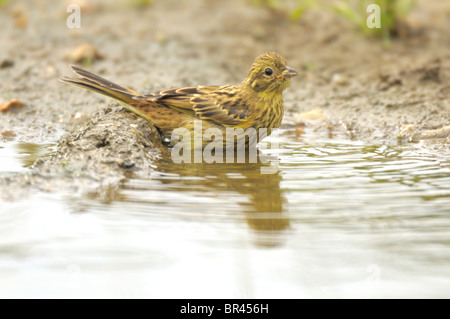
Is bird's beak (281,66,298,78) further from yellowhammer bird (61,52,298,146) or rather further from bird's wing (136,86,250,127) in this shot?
bird's wing (136,86,250,127)

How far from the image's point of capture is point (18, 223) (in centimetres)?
377

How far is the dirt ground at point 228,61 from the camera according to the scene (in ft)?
22.3

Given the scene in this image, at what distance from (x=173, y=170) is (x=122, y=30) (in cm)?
513

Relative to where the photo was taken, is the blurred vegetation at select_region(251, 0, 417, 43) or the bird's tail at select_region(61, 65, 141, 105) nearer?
the bird's tail at select_region(61, 65, 141, 105)

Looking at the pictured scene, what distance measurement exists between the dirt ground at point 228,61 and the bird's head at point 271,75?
94 centimetres

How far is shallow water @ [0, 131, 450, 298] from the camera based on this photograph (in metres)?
3.10

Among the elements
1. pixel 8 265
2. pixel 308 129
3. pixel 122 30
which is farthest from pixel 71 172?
pixel 122 30

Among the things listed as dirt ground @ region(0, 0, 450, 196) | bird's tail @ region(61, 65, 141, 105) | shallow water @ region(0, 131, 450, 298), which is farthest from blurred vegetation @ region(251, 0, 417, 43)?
shallow water @ region(0, 131, 450, 298)

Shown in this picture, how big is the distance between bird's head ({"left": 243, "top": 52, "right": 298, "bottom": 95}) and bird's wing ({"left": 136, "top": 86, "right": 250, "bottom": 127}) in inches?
9.1

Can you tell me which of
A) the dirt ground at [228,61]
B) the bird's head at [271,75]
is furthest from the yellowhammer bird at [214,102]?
the dirt ground at [228,61]

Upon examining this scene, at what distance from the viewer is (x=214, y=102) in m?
5.88

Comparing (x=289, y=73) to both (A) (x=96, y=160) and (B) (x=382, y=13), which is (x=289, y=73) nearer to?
(A) (x=96, y=160)
